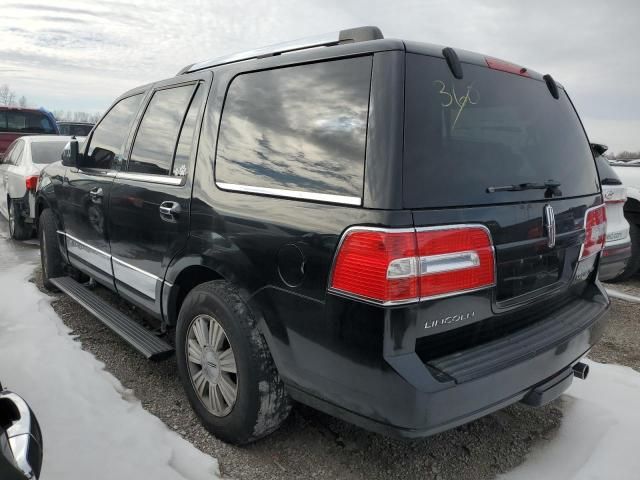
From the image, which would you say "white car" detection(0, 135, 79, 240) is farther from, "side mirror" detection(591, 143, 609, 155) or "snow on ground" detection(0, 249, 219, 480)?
"side mirror" detection(591, 143, 609, 155)

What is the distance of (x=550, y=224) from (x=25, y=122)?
526 inches

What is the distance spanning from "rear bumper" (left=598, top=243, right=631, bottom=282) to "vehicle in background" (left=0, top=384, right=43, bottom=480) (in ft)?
16.2

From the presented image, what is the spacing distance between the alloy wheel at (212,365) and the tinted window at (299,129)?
0.76 metres

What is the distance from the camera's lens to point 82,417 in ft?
8.88

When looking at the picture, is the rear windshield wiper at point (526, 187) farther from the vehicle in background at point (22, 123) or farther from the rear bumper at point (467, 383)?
the vehicle in background at point (22, 123)

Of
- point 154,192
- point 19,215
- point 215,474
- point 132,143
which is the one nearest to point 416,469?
point 215,474

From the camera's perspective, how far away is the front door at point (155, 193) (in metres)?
2.82

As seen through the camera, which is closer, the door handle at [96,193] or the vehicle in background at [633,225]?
the door handle at [96,193]

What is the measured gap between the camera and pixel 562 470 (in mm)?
2426

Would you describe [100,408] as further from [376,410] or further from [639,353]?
[639,353]

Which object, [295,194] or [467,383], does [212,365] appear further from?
[467,383]

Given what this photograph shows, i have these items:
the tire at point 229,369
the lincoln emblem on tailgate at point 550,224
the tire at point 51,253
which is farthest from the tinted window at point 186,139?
the tire at point 51,253

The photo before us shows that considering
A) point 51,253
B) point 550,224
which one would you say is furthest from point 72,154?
point 550,224

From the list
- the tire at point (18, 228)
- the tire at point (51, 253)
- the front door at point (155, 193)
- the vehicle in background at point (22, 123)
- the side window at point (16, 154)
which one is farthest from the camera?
the vehicle in background at point (22, 123)
